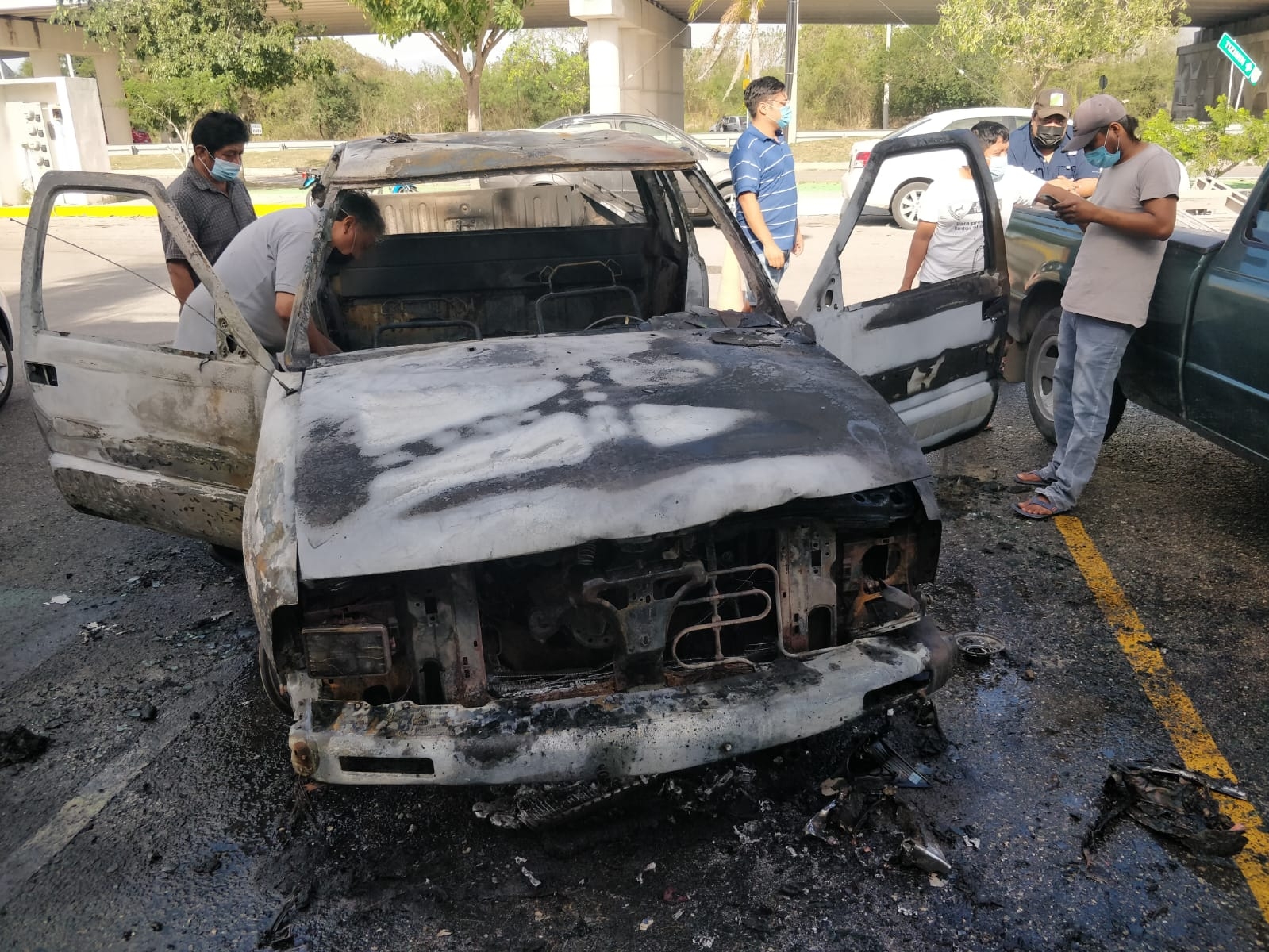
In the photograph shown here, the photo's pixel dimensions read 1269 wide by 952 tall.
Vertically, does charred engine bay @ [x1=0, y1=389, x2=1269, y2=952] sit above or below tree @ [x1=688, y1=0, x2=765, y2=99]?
below

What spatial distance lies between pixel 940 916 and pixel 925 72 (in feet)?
140

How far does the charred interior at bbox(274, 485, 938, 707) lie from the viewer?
2.62 metres

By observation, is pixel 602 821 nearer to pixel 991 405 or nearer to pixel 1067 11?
pixel 991 405

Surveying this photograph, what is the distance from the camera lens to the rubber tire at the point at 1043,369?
563cm

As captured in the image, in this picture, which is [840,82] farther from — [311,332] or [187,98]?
[311,332]

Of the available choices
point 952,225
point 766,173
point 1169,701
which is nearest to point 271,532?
point 1169,701

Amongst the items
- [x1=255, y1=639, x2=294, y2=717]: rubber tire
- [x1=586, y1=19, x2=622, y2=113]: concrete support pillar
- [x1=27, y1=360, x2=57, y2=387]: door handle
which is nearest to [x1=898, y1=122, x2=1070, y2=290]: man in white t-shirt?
[x1=255, y1=639, x2=294, y2=717]: rubber tire

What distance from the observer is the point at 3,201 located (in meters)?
20.8

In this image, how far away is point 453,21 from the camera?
54.2 feet

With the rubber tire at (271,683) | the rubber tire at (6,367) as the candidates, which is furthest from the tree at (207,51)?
the rubber tire at (271,683)

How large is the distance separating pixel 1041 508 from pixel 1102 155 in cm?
161

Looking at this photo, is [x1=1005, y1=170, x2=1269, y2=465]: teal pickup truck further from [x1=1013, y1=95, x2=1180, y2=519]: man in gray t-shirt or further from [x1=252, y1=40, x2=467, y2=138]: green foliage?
[x1=252, y1=40, x2=467, y2=138]: green foliage

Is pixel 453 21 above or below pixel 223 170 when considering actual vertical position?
above

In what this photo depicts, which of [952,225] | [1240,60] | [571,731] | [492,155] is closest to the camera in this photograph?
[571,731]
